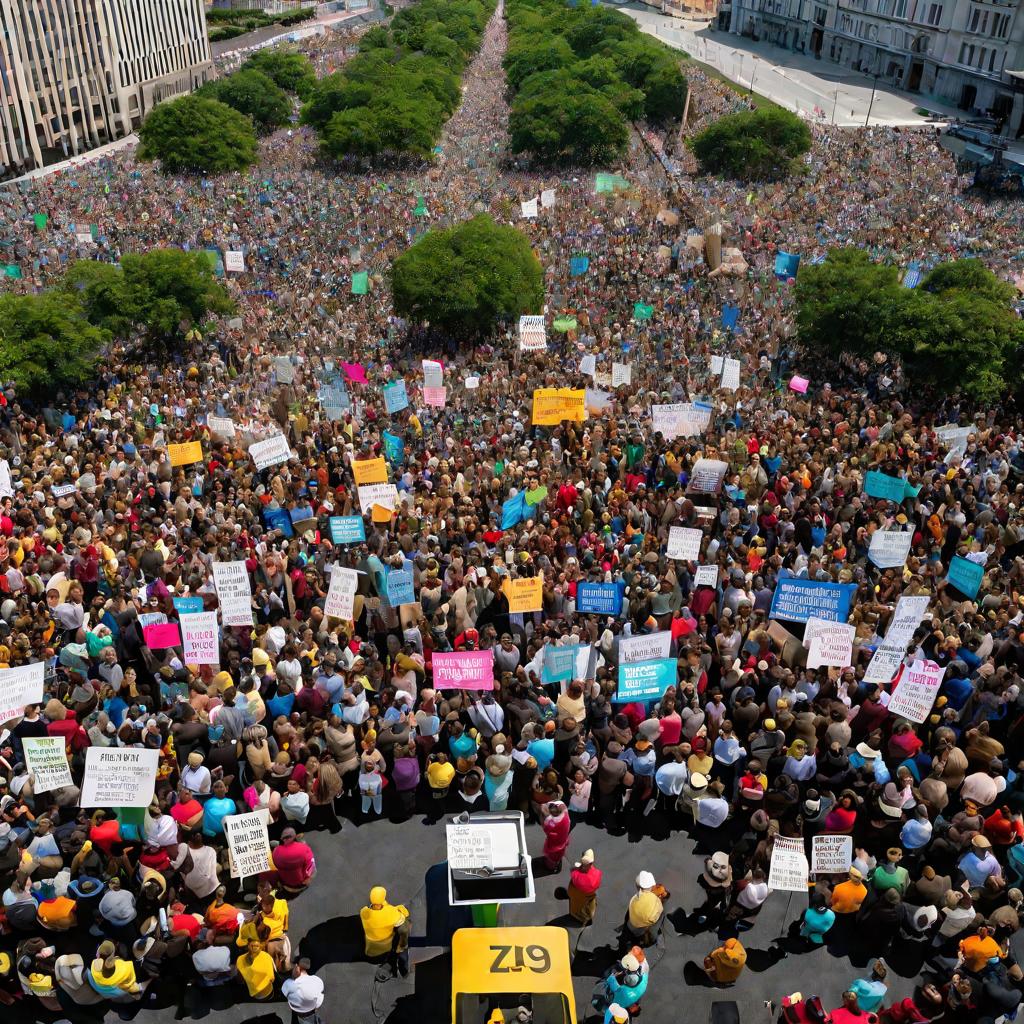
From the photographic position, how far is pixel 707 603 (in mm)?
14133

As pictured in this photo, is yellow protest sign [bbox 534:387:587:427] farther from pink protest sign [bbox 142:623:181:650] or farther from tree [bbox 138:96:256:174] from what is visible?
tree [bbox 138:96:256:174]

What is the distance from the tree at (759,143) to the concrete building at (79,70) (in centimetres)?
4497

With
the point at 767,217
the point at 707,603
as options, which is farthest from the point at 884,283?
the point at 707,603

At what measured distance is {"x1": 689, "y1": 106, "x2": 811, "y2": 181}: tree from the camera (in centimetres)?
4412

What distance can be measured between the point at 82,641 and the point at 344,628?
3.47m

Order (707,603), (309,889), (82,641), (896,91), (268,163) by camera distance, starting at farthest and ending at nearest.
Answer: (896,91), (268,163), (707,603), (82,641), (309,889)

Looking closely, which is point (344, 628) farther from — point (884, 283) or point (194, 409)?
point (884, 283)

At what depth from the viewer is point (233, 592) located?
13.5 metres

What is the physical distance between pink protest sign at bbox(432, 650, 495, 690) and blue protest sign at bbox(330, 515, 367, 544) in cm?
395

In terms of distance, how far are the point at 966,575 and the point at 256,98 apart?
5784cm

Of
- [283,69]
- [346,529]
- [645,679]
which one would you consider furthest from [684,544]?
[283,69]

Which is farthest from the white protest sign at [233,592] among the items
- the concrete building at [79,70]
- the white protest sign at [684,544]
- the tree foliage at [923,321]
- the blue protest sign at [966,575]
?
the concrete building at [79,70]

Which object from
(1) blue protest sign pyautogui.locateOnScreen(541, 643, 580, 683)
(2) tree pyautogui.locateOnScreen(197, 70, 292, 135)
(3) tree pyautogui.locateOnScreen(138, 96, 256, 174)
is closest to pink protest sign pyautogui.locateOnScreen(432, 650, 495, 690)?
(1) blue protest sign pyautogui.locateOnScreen(541, 643, 580, 683)

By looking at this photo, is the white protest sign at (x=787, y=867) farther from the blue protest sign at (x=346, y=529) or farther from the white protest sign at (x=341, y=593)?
the blue protest sign at (x=346, y=529)
